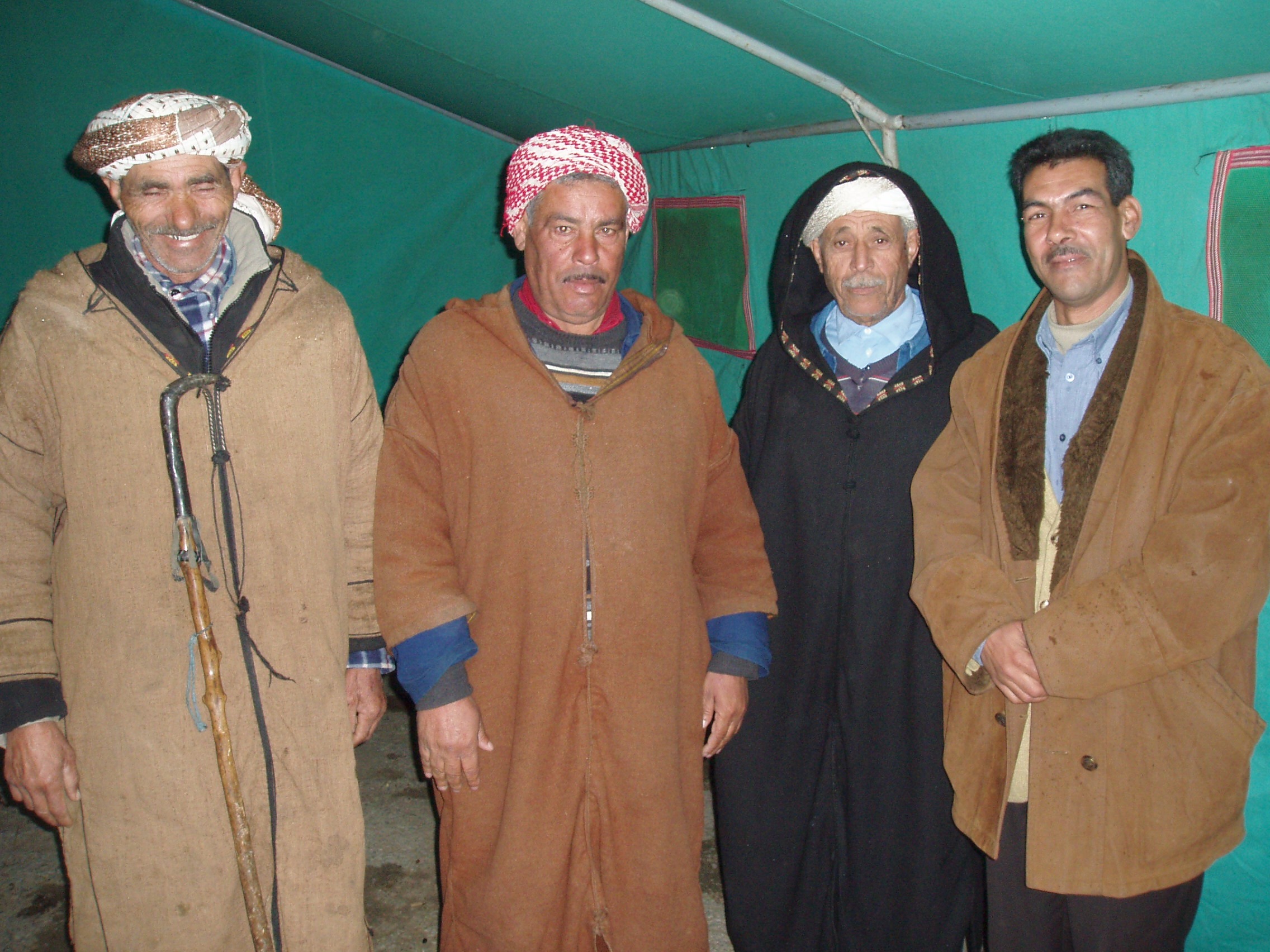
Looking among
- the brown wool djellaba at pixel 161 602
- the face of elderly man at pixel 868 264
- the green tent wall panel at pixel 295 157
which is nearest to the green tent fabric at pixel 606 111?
the green tent wall panel at pixel 295 157

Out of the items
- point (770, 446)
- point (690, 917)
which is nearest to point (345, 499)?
point (770, 446)

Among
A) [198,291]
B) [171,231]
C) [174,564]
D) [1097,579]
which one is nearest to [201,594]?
[174,564]

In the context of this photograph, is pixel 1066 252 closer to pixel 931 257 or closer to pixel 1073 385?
pixel 1073 385

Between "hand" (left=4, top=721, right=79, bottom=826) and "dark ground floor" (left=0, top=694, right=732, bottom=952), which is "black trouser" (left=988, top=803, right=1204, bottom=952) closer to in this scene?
"dark ground floor" (left=0, top=694, right=732, bottom=952)

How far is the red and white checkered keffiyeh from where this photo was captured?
6.36ft

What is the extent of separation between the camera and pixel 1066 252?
69.7 inches

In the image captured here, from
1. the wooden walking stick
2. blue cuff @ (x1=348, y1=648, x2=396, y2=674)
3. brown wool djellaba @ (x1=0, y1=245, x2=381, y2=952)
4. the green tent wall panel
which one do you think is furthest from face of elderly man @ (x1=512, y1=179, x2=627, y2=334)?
the green tent wall panel

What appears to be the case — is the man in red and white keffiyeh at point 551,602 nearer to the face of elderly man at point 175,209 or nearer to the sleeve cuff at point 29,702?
the face of elderly man at point 175,209

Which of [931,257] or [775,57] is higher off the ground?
[775,57]

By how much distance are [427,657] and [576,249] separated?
0.95 metres

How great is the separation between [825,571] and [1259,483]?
0.93 m

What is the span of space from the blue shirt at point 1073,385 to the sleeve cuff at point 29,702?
79.6 inches

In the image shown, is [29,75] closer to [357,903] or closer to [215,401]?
[215,401]

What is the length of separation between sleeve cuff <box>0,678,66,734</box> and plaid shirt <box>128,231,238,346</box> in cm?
71
